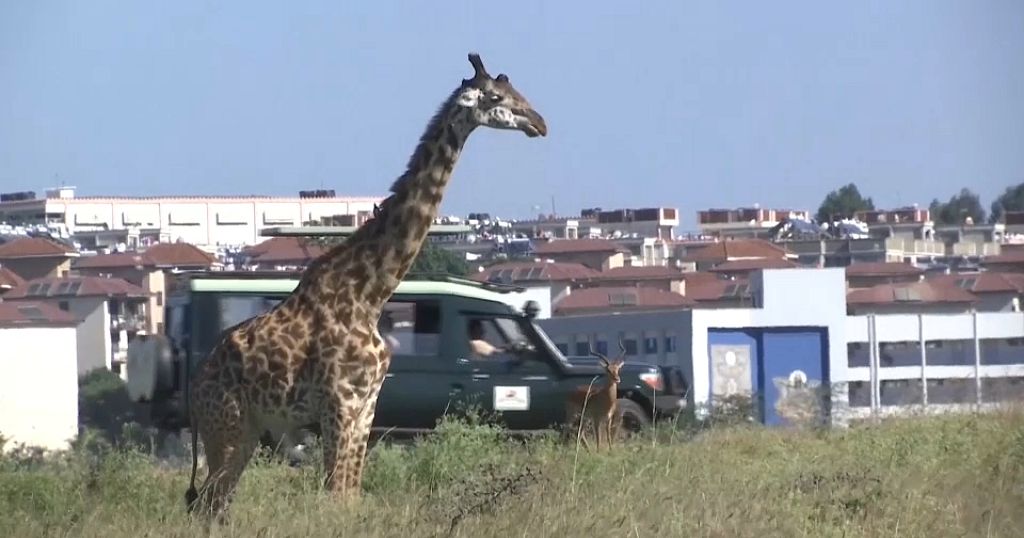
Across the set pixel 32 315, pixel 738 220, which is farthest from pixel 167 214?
pixel 32 315

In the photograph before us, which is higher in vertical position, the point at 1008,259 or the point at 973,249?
the point at 973,249

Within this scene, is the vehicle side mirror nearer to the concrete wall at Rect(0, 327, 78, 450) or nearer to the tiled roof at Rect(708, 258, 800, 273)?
the concrete wall at Rect(0, 327, 78, 450)

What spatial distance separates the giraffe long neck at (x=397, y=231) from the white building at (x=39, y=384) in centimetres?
2825

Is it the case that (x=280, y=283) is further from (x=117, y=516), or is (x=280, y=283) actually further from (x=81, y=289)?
(x=81, y=289)

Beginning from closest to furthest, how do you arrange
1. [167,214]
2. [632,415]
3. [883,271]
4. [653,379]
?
[632,415], [653,379], [883,271], [167,214]

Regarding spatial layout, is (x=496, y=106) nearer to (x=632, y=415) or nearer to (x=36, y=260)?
(x=632, y=415)

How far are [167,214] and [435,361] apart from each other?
12895 cm

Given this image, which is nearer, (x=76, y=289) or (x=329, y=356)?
(x=329, y=356)

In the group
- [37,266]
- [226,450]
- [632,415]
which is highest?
[37,266]

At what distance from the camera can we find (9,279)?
281 ft

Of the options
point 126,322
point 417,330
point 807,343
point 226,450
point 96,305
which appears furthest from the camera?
point 96,305

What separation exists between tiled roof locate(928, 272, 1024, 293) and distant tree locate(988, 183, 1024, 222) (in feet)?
222

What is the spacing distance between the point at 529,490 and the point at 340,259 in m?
1.76

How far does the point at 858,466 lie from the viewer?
1318cm
